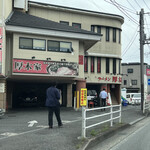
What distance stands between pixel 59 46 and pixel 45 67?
6.58 ft

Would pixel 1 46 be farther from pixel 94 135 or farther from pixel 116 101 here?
pixel 116 101

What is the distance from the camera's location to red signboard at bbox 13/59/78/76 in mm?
17623

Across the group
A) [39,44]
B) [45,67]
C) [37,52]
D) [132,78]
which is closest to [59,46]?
[39,44]

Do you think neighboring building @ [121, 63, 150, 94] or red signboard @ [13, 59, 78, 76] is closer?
red signboard @ [13, 59, 78, 76]

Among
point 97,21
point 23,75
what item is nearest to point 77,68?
point 23,75

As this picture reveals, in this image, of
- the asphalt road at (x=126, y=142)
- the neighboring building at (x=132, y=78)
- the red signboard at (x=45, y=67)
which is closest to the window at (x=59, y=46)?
the red signboard at (x=45, y=67)

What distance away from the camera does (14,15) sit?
20.6 m

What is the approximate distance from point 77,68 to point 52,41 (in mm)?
2736

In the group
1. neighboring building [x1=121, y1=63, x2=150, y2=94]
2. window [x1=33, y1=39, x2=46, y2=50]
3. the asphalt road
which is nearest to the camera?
the asphalt road

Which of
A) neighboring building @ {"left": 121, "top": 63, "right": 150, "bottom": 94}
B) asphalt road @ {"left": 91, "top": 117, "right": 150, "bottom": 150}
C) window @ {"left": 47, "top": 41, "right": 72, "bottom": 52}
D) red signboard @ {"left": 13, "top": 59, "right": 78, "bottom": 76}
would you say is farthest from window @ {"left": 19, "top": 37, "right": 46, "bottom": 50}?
neighboring building @ {"left": 121, "top": 63, "right": 150, "bottom": 94}

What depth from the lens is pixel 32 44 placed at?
18.4m

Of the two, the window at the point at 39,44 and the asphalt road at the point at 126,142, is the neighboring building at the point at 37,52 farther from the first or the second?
the asphalt road at the point at 126,142

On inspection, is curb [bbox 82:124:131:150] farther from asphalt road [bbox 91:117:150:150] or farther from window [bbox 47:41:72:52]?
window [bbox 47:41:72:52]

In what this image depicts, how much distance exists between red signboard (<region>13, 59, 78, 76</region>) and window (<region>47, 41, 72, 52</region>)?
1.03 meters
